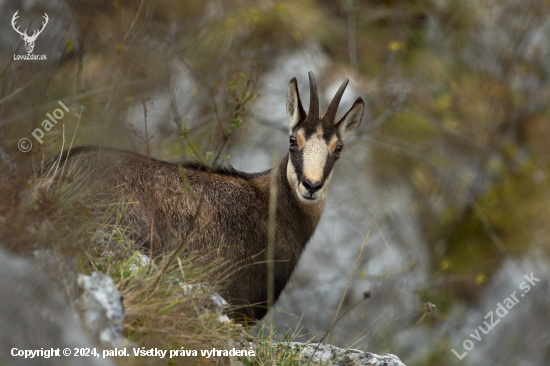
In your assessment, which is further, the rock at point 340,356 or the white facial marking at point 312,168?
the white facial marking at point 312,168

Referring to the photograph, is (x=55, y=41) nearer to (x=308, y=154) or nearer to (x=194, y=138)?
(x=308, y=154)

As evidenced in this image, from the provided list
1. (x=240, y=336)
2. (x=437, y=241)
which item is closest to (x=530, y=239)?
(x=437, y=241)

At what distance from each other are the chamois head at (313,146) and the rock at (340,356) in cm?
170

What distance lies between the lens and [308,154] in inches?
232

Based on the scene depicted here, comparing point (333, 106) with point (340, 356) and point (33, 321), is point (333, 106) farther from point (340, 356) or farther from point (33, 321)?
point (33, 321)

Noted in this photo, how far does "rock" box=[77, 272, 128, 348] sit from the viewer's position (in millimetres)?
3389

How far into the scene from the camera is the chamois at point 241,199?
5.19 meters

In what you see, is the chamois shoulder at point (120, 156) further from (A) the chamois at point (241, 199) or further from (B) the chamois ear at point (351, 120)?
(B) the chamois ear at point (351, 120)

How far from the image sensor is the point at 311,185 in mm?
5695

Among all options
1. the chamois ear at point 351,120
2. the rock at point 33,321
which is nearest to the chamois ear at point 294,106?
the chamois ear at point 351,120

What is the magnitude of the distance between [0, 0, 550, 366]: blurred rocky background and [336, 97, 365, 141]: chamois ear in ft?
7.56

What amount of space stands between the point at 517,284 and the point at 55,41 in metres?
12.0

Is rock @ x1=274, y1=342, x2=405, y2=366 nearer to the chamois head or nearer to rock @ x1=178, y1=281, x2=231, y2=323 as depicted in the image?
rock @ x1=178, y1=281, x2=231, y2=323

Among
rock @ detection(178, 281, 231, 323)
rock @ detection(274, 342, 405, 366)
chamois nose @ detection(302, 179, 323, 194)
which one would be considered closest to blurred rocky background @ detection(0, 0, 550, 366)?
chamois nose @ detection(302, 179, 323, 194)
